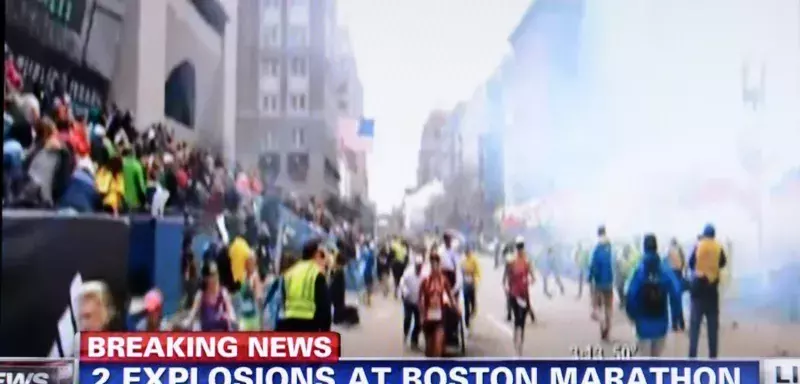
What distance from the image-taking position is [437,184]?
2.52 metres

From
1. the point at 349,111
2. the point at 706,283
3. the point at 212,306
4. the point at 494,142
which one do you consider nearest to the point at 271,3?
the point at 349,111

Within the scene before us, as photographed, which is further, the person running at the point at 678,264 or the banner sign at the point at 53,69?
the person running at the point at 678,264

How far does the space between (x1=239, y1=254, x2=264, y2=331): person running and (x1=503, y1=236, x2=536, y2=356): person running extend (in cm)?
58

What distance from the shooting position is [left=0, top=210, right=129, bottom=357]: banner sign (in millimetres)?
2332

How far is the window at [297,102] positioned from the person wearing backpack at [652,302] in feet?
2.92

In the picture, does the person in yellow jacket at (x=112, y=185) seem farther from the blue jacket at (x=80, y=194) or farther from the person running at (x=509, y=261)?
the person running at (x=509, y=261)

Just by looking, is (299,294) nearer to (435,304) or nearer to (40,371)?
(435,304)

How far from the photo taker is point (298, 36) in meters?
2.51

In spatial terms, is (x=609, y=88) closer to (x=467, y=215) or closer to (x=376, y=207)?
(x=467, y=215)

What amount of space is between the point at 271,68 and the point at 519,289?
0.80 meters

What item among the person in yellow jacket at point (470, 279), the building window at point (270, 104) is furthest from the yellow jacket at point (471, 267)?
the building window at point (270, 104)

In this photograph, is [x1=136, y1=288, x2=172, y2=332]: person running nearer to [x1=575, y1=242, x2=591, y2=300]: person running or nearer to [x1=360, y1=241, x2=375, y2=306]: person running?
[x1=360, y1=241, x2=375, y2=306]: person running

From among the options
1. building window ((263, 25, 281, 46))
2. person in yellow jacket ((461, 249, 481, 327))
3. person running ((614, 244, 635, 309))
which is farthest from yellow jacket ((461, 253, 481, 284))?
building window ((263, 25, 281, 46))

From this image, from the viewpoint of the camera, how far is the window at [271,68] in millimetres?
2506
